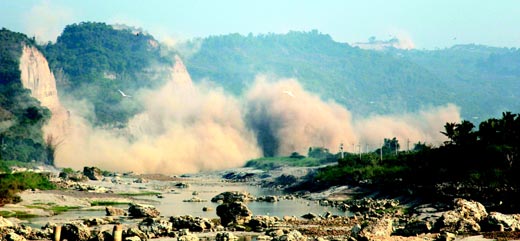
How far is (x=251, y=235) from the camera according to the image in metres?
60.3

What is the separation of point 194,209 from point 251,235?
3471 cm

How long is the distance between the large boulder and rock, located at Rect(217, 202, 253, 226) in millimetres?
19272

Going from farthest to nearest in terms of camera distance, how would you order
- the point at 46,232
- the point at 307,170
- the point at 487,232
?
the point at 307,170 < the point at 46,232 < the point at 487,232

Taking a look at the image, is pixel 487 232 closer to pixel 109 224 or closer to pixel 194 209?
pixel 109 224

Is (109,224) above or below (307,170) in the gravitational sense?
below

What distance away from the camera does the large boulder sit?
5391cm

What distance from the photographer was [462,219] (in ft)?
180

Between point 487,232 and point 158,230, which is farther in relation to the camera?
point 158,230

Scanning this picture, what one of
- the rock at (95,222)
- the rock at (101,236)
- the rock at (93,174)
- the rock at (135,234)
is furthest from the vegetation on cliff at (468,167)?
the rock at (93,174)

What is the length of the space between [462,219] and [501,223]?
333 centimetres

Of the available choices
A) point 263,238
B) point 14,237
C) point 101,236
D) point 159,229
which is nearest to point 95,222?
point 159,229

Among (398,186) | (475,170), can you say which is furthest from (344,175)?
(475,170)

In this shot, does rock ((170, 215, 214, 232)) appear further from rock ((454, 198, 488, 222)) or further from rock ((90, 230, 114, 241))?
rock ((454, 198, 488, 222))

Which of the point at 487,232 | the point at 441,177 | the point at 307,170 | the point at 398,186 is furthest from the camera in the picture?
the point at 307,170
